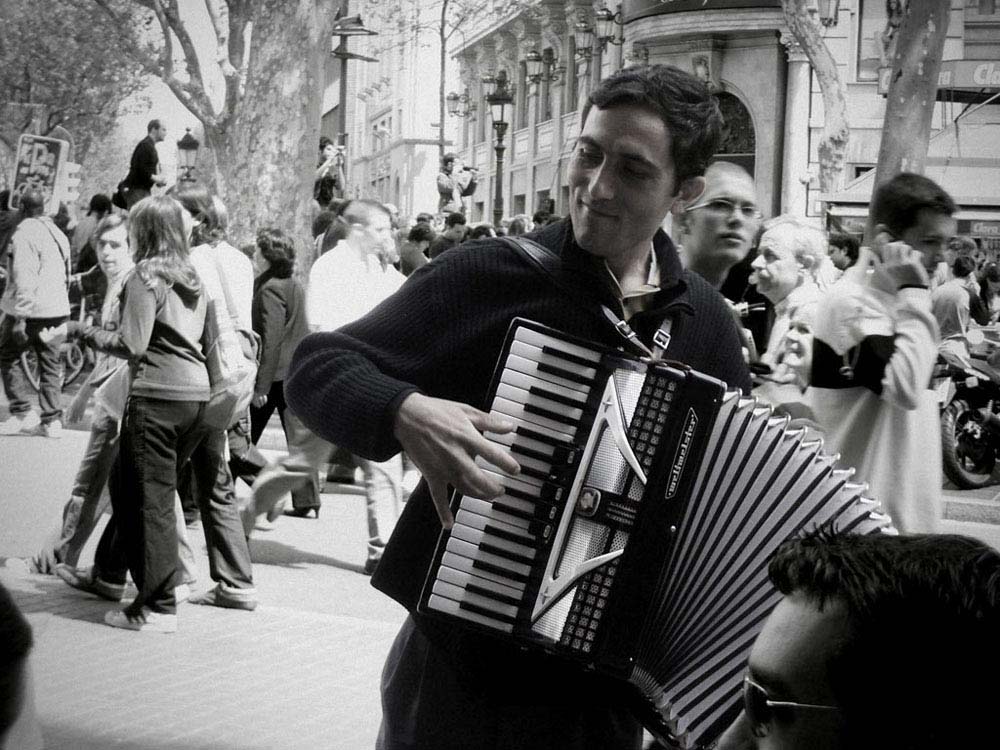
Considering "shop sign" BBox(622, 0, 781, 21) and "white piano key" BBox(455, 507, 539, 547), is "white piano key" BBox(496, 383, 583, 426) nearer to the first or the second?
"white piano key" BBox(455, 507, 539, 547)

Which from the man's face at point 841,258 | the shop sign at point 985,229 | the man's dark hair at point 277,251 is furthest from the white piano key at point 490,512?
the shop sign at point 985,229

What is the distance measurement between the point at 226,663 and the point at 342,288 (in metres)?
2.84

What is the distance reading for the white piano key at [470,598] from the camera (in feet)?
8.14

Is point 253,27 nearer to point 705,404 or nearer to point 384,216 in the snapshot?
point 384,216

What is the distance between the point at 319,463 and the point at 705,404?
5.45 m

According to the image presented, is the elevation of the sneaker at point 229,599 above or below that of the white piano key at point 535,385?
below

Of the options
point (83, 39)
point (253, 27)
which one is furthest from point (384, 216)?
point (83, 39)

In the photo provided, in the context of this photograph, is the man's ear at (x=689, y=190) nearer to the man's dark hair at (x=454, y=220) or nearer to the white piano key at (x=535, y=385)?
the white piano key at (x=535, y=385)

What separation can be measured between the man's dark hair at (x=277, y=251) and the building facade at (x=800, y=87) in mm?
13032

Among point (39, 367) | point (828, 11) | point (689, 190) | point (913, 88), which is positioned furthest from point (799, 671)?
point (828, 11)

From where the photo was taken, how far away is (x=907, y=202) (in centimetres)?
458

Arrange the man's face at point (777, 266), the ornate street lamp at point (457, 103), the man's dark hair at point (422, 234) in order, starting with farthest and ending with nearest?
the ornate street lamp at point (457, 103) → the man's dark hair at point (422, 234) → the man's face at point (777, 266)

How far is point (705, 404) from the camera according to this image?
8.34 ft

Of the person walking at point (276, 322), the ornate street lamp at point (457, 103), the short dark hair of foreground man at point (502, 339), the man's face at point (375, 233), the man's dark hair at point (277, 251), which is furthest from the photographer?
the ornate street lamp at point (457, 103)
